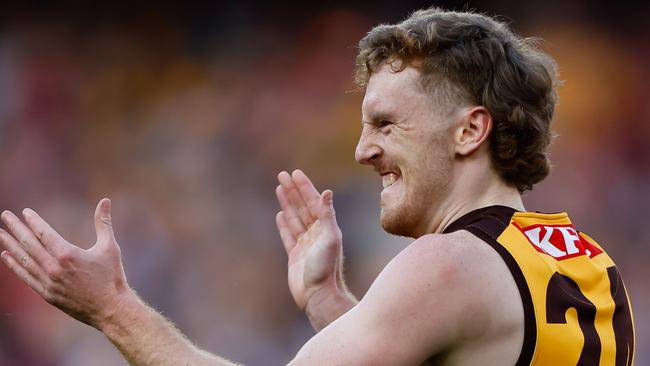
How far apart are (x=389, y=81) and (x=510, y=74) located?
367 mm

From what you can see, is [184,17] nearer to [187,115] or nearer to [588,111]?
[187,115]

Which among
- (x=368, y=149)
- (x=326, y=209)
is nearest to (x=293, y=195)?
(x=326, y=209)

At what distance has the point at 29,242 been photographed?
9.21ft

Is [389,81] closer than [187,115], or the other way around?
[389,81]

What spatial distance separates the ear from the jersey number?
49cm

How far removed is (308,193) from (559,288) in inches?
53.2

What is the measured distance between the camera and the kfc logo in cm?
274

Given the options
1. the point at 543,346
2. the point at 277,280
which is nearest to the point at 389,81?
the point at 543,346

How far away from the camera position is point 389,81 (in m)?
3.08

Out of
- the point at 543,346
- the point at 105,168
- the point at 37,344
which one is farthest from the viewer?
the point at 105,168

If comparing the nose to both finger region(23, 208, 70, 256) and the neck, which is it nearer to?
the neck

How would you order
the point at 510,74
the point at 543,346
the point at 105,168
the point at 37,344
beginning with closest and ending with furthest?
1. the point at 543,346
2. the point at 510,74
3. the point at 37,344
4. the point at 105,168

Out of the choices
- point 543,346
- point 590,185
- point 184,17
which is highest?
point 184,17

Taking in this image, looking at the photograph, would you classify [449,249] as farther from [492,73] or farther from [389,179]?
[492,73]
